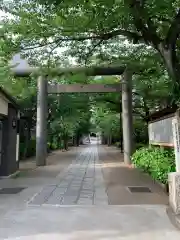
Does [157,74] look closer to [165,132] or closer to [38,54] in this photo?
[165,132]

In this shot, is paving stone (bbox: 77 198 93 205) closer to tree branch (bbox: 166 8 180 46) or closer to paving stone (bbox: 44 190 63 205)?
paving stone (bbox: 44 190 63 205)

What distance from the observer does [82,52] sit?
10.9m

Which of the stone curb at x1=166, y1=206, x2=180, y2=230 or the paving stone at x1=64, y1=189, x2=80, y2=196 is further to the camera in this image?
the paving stone at x1=64, y1=189, x2=80, y2=196

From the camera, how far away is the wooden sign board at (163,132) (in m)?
11.1

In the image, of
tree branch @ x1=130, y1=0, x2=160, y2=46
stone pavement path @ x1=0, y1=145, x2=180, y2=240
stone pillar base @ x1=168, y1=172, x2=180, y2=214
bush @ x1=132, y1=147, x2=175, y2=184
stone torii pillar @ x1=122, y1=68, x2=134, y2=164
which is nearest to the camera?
stone pavement path @ x1=0, y1=145, x2=180, y2=240

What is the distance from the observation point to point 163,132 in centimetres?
1234

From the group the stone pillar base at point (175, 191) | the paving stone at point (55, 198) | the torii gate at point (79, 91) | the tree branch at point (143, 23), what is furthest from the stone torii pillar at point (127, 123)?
the stone pillar base at point (175, 191)

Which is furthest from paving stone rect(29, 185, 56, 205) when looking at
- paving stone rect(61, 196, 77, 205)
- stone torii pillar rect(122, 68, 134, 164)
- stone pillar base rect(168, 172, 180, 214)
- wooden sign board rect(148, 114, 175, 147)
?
stone torii pillar rect(122, 68, 134, 164)

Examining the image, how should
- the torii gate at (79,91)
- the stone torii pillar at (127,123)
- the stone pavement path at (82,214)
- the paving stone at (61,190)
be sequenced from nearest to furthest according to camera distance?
the stone pavement path at (82,214) < the paving stone at (61,190) < the torii gate at (79,91) < the stone torii pillar at (127,123)

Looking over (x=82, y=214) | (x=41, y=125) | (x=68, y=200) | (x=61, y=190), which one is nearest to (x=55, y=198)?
(x=68, y=200)

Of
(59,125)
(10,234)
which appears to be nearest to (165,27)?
(10,234)

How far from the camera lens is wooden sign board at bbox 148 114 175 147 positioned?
11.1 m

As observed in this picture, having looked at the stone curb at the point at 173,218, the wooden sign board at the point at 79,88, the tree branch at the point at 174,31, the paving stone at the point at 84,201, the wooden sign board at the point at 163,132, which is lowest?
the stone curb at the point at 173,218

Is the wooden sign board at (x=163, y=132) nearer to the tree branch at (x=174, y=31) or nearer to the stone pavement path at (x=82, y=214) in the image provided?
the stone pavement path at (x=82, y=214)
